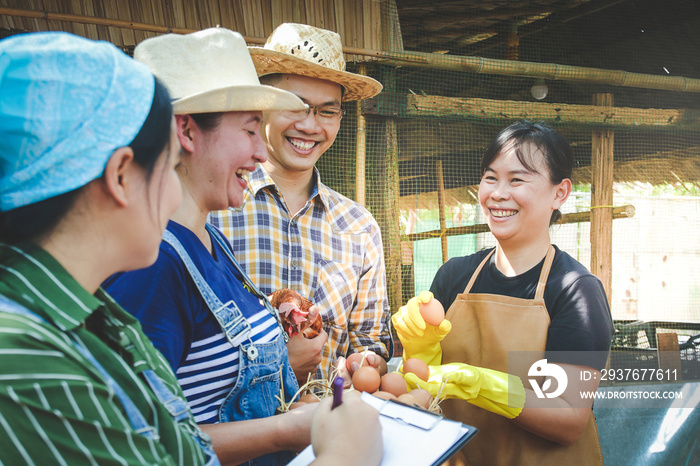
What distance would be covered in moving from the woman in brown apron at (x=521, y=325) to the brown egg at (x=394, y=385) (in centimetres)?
18

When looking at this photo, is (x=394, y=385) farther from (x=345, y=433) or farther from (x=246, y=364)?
(x=345, y=433)

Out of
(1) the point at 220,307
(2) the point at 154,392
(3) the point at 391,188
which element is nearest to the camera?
(2) the point at 154,392

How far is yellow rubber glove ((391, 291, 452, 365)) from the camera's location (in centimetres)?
215

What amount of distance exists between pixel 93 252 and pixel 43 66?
0.27m

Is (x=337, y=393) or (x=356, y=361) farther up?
(x=337, y=393)

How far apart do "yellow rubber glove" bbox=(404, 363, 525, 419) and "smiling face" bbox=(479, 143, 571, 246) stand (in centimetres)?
65

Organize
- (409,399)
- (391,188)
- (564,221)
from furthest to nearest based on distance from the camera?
1. (564,221)
2. (391,188)
3. (409,399)

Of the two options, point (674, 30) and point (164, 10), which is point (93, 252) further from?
point (674, 30)

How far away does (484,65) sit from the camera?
470cm

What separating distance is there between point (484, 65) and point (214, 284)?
4.10 metres

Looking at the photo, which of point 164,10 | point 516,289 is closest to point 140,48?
point 516,289

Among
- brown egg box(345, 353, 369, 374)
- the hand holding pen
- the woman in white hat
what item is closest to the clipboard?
the hand holding pen

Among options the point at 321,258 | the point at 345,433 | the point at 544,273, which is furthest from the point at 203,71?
the point at 544,273

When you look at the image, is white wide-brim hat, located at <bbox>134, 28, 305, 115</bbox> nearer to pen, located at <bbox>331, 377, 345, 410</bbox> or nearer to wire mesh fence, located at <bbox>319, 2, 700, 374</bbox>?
pen, located at <bbox>331, 377, 345, 410</bbox>
